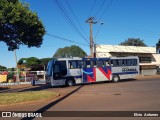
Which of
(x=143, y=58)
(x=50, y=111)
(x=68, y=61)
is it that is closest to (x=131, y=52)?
(x=143, y=58)

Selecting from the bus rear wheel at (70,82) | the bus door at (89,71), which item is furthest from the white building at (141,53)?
the bus rear wheel at (70,82)

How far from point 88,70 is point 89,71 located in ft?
0.57

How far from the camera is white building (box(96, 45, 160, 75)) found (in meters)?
50.4

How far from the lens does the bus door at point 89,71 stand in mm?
30555

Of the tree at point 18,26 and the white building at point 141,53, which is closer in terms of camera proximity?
the tree at point 18,26

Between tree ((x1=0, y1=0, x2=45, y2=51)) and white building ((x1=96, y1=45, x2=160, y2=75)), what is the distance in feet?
103

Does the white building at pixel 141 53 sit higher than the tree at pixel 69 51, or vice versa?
the tree at pixel 69 51

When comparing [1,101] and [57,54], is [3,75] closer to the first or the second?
[1,101]

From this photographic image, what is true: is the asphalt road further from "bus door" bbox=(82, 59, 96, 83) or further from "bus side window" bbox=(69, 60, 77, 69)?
"bus door" bbox=(82, 59, 96, 83)

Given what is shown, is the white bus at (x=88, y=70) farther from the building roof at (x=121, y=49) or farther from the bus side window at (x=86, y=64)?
the building roof at (x=121, y=49)

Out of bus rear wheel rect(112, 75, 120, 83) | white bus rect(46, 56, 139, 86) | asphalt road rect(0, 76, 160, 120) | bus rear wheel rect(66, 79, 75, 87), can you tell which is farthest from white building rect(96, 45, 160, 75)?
asphalt road rect(0, 76, 160, 120)

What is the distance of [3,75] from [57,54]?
195 feet

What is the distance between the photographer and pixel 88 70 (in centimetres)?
3089

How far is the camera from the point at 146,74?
162ft
